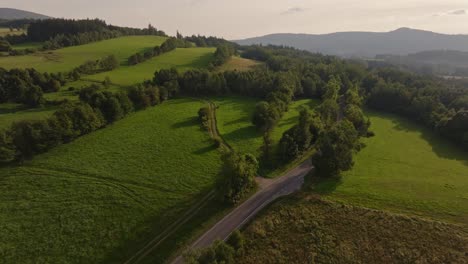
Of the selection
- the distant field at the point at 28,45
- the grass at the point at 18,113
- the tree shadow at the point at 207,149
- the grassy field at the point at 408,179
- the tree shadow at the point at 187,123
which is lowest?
the grassy field at the point at 408,179

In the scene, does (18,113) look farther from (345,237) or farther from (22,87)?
(345,237)

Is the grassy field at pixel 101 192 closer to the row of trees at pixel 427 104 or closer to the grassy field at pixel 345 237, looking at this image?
the grassy field at pixel 345 237

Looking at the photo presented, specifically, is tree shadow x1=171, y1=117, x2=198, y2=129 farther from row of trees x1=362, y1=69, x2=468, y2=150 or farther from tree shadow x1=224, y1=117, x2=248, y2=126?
row of trees x1=362, y1=69, x2=468, y2=150

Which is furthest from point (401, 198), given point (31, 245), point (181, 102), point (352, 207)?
point (181, 102)

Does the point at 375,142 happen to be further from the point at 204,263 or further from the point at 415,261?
the point at 204,263

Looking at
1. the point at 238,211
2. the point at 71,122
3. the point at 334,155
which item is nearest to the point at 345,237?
the point at 334,155

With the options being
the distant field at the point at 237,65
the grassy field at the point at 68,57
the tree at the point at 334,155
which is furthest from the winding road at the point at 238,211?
the grassy field at the point at 68,57

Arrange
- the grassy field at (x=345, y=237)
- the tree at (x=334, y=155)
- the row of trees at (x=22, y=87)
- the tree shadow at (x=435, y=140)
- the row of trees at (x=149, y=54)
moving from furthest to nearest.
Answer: the row of trees at (x=149, y=54) → the row of trees at (x=22, y=87) → the tree shadow at (x=435, y=140) → the tree at (x=334, y=155) → the grassy field at (x=345, y=237)

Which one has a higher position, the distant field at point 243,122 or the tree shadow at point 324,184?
the distant field at point 243,122
